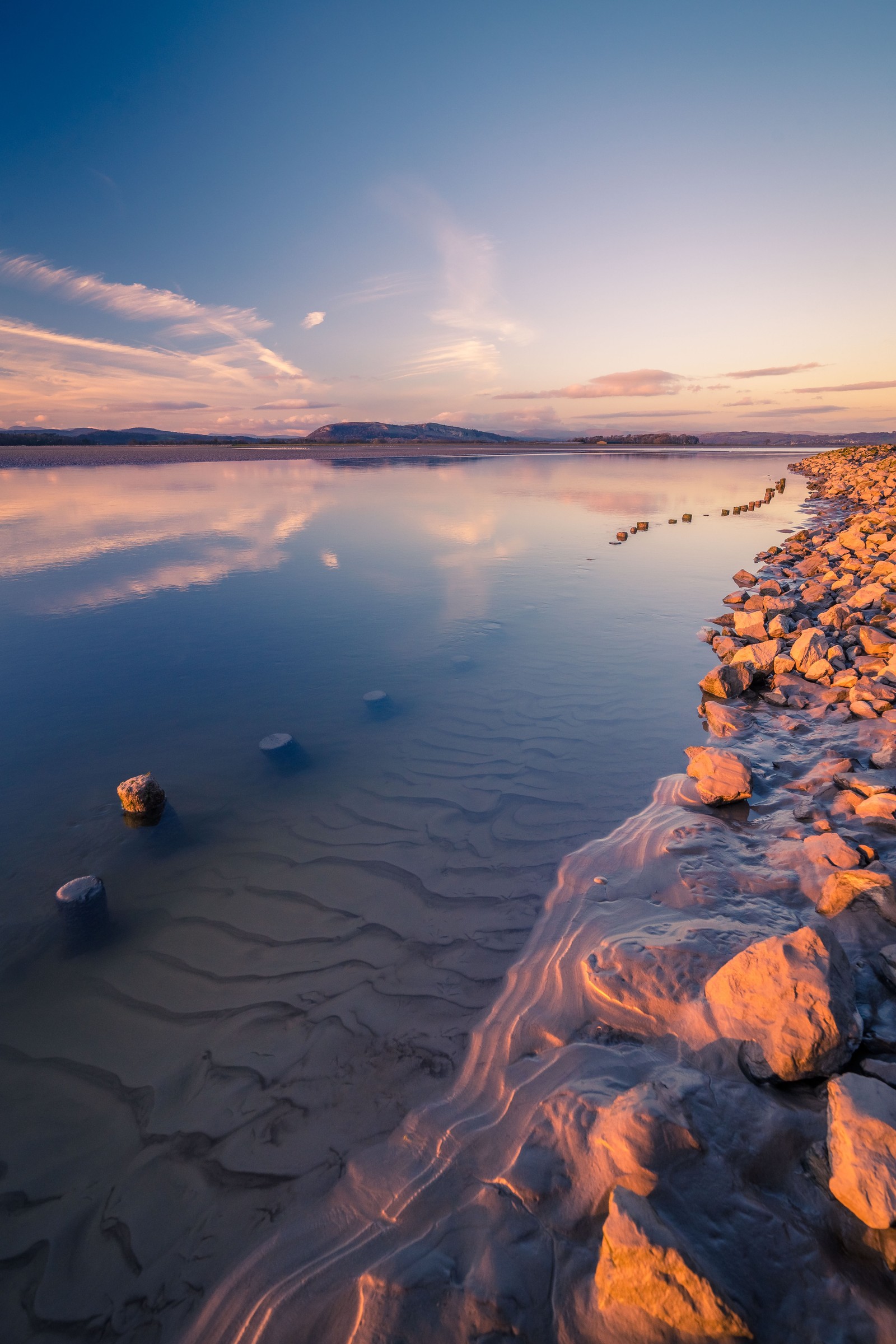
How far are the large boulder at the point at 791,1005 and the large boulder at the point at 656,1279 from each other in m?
1.05

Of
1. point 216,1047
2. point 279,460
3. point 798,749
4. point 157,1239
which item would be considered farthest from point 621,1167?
point 279,460

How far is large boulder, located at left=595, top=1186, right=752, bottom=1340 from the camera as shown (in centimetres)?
175

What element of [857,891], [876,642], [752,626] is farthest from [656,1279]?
[752,626]

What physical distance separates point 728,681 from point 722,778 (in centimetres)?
295

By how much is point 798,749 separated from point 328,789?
524 centimetres

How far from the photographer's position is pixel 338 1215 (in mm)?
2369

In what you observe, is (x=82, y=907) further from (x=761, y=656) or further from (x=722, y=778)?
(x=761, y=656)

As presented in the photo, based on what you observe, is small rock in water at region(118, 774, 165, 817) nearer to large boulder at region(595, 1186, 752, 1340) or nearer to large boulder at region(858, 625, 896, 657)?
large boulder at region(595, 1186, 752, 1340)

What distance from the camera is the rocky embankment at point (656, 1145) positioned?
1.91 metres

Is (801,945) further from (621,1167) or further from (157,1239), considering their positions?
(157,1239)

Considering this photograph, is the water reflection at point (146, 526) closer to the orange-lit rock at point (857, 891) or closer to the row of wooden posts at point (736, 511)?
the row of wooden posts at point (736, 511)

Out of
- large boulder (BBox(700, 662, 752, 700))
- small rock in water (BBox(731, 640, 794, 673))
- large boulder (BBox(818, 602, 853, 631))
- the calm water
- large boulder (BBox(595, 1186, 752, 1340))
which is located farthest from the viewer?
large boulder (BBox(818, 602, 853, 631))

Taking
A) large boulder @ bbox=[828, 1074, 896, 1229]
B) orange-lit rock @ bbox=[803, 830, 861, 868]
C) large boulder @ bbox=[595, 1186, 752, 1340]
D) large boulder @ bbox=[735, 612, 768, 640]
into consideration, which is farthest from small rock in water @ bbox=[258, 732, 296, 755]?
large boulder @ bbox=[735, 612, 768, 640]

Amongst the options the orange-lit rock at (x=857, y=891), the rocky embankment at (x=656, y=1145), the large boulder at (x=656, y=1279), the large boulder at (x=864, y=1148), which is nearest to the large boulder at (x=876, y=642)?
the rocky embankment at (x=656, y=1145)
